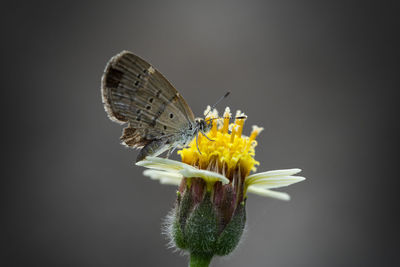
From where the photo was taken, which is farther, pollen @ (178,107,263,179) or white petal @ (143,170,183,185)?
white petal @ (143,170,183,185)

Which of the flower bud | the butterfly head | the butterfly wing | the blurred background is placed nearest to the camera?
the flower bud

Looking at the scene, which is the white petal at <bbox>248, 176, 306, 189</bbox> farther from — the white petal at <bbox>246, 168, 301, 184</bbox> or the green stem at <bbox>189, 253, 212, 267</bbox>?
the green stem at <bbox>189, 253, 212, 267</bbox>

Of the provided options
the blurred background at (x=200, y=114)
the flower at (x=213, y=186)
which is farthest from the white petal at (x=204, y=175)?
the blurred background at (x=200, y=114)

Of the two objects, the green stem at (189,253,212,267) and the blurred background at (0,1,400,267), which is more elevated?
the blurred background at (0,1,400,267)

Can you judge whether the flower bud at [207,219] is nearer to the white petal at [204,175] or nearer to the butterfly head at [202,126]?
the white petal at [204,175]

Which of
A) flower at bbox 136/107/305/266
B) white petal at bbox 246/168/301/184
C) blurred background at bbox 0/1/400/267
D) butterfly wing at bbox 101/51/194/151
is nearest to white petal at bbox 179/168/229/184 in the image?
flower at bbox 136/107/305/266

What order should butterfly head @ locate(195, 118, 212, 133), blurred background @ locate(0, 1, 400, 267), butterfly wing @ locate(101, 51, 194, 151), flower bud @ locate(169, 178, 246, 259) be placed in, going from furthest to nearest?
blurred background @ locate(0, 1, 400, 267) → butterfly head @ locate(195, 118, 212, 133) → butterfly wing @ locate(101, 51, 194, 151) → flower bud @ locate(169, 178, 246, 259)
